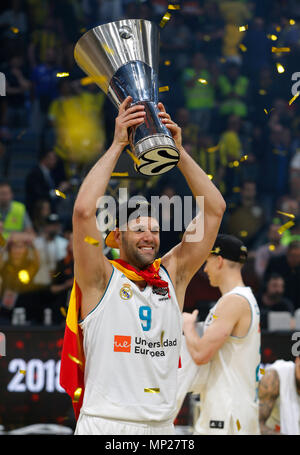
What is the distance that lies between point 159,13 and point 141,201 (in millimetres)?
10312

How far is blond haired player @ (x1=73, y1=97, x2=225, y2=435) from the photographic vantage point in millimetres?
3402

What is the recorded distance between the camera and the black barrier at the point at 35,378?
23.2 ft

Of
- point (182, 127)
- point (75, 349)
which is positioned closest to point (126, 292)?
point (75, 349)

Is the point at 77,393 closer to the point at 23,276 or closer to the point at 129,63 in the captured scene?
the point at 129,63

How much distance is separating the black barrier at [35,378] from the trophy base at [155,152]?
420 centimetres

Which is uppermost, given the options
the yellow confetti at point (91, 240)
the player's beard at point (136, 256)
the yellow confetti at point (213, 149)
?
the yellow confetti at point (213, 149)

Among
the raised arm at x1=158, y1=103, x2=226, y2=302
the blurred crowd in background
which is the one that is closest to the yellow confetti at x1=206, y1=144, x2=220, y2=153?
the blurred crowd in background

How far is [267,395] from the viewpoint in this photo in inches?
228

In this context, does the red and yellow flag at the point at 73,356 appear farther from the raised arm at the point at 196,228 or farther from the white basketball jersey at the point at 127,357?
the raised arm at the point at 196,228

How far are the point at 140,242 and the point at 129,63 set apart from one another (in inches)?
36.3

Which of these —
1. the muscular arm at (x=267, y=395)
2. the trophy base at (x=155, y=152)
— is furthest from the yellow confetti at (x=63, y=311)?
the trophy base at (x=155, y=152)

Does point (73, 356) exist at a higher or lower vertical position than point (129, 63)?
lower

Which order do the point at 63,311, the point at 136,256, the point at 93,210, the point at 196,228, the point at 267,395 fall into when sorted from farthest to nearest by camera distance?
the point at 63,311 → the point at 267,395 → the point at 196,228 → the point at 136,256 → the point at 93,210
